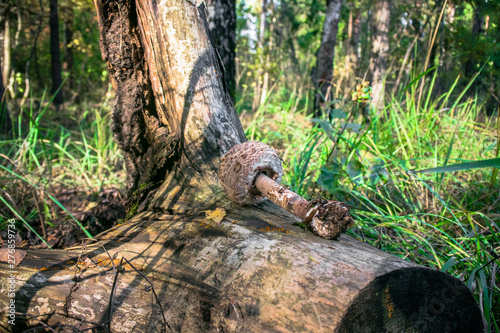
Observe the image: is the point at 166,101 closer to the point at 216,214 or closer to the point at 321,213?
the point at 216,214

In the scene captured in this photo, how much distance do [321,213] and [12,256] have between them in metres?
1.40

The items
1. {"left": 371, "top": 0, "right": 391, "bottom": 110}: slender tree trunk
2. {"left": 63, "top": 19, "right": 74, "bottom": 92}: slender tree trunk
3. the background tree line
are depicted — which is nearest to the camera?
the background tree line

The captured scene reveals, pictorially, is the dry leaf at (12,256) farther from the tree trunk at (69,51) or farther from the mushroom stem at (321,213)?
the tree trunk at (69,51)

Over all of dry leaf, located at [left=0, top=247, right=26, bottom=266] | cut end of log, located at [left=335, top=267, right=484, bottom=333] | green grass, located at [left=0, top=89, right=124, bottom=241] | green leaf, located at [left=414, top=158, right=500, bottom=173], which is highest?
green leaf, located at [left=414, top=158, right=500, bottom=173]

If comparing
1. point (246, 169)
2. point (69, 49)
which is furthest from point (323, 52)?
point (69, 49)

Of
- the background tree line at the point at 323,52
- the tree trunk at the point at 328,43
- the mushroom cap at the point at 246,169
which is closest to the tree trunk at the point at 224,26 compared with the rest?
the background tree line at the point at 323,52

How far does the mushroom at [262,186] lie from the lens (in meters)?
1.26

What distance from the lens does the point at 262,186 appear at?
1.49 meters

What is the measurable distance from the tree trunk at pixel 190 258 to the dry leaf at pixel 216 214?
0.03 metres

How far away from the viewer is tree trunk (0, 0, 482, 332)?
103cm

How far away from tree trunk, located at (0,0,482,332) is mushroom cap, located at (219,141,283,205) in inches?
2.7

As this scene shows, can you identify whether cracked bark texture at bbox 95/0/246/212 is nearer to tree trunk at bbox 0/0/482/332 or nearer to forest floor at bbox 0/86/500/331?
tree trunk at bbox 0/0/482/332

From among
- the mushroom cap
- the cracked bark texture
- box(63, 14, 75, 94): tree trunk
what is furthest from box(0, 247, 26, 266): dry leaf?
box(63, 14, 75, 94): tree trunk

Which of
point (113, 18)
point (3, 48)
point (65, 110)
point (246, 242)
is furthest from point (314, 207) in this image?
point (65, 110)
